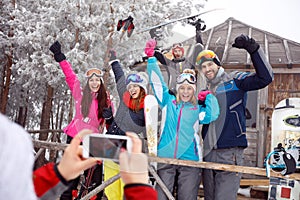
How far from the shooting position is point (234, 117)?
11.0ft

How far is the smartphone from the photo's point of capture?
3.07ft

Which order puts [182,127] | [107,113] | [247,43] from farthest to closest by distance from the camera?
[107,113] → [182,127] → [247,43]

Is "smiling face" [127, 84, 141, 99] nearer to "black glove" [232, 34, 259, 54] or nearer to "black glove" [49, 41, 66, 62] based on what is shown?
"black glove" [49, 41, 66, 62]

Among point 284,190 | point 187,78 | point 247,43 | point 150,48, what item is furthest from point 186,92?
point 284,190

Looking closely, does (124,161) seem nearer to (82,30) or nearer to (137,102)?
(137,102)

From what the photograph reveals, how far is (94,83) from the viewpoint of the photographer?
13.6 ft

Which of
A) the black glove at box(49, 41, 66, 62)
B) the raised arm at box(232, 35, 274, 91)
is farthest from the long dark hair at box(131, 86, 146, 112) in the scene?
the black glove at box(49, 41, 66, 62)

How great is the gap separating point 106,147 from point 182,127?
2538 mm

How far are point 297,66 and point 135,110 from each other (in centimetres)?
500

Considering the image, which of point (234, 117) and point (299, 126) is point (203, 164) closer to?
point (234, 117)

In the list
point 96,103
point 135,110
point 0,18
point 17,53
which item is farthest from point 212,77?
point 0,18

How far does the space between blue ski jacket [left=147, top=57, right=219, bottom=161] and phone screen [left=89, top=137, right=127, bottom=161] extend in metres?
2.44

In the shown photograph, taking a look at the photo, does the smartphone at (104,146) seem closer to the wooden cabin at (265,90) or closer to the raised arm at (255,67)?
the raised arm at (255,67)

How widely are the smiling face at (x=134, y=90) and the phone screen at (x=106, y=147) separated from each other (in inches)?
111
